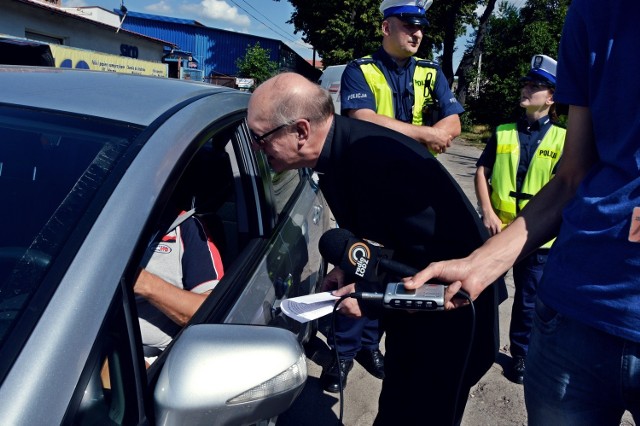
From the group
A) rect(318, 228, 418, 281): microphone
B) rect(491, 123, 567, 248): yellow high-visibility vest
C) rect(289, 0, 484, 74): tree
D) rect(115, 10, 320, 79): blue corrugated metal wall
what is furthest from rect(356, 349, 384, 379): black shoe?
rect(115, 10, 320, 79): blue corrugated metal wall

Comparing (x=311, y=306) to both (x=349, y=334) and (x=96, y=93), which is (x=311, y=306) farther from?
(x=349, y=334)

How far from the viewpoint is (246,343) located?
1.21 m

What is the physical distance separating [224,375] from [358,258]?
51cm

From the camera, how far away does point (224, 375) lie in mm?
1140

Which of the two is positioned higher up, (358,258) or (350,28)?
(350,28)

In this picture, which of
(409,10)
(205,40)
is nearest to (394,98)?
(409,10)

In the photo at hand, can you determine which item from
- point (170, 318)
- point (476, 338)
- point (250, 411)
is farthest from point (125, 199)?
point (476, 338)

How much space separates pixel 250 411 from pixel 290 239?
3.97 feet

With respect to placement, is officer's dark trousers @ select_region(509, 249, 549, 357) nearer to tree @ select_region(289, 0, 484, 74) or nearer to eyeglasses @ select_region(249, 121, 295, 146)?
eyeglasses @ select_region(249, 121, 295, 146)

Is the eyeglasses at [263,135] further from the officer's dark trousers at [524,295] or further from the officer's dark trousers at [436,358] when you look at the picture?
the officer's dark trousers at [524,295]

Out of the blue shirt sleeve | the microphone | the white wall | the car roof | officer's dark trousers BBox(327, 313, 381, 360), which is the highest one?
the white wall

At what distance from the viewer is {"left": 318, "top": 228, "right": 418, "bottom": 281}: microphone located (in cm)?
150

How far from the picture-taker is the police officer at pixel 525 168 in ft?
10.9

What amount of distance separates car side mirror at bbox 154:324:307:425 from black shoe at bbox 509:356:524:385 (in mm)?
2501
